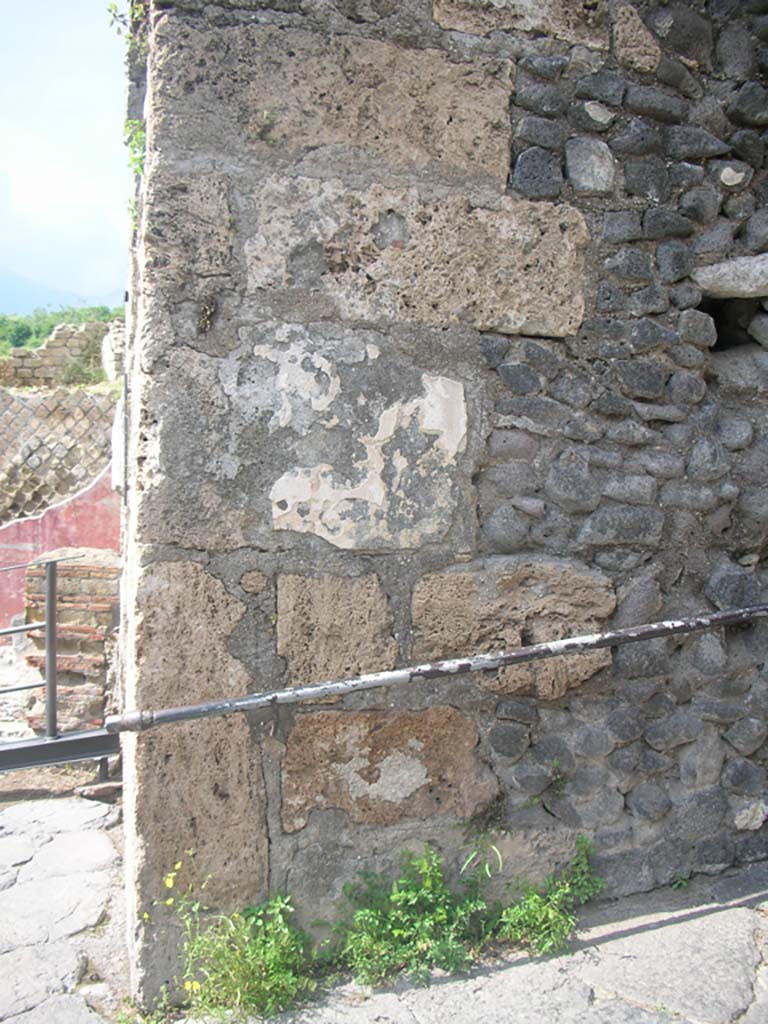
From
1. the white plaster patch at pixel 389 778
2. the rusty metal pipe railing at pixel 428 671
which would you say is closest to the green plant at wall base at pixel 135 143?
the rusty metal pipe railing at pixel 428 671

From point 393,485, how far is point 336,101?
40.8 inches

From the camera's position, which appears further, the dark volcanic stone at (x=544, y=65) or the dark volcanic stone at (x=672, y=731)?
the dark volcanic stone at (x=672, y=731)

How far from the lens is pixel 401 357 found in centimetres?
225

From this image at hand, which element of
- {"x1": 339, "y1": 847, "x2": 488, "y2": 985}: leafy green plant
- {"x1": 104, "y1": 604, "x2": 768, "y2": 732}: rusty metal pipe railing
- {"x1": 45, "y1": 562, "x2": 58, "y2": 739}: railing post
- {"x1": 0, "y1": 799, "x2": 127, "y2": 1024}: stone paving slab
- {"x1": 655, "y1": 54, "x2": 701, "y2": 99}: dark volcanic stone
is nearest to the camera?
{"x1": 104, "y1": 604, "x2": 768, "y2": 732}: rusty metal pipe railing

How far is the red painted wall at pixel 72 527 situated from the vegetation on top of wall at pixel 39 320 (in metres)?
16.9

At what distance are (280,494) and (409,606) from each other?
473 millimetres

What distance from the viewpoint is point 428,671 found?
2082 mm

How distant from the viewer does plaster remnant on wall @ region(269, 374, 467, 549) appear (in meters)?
2.19

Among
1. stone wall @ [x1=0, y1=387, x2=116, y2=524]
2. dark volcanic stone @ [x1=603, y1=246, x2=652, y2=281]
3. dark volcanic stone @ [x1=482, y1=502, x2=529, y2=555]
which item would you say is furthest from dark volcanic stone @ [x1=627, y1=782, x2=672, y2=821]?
stone wall @ [x1=0, y1=387, x2=116, y2=524]

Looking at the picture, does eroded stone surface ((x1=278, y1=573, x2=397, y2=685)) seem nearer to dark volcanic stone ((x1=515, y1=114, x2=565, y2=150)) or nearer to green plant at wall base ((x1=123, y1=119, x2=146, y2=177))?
dark volcanic stone ((x1=515, y1=114, x2=565, y2=150))

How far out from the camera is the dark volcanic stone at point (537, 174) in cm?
234

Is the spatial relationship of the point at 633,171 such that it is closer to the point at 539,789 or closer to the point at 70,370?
the point at 539,789

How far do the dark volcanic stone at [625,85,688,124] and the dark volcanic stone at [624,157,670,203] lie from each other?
0.43ft

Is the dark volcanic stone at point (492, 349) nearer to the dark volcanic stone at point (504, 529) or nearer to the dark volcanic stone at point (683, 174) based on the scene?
the dark volcanic stone at point (504, 529)
